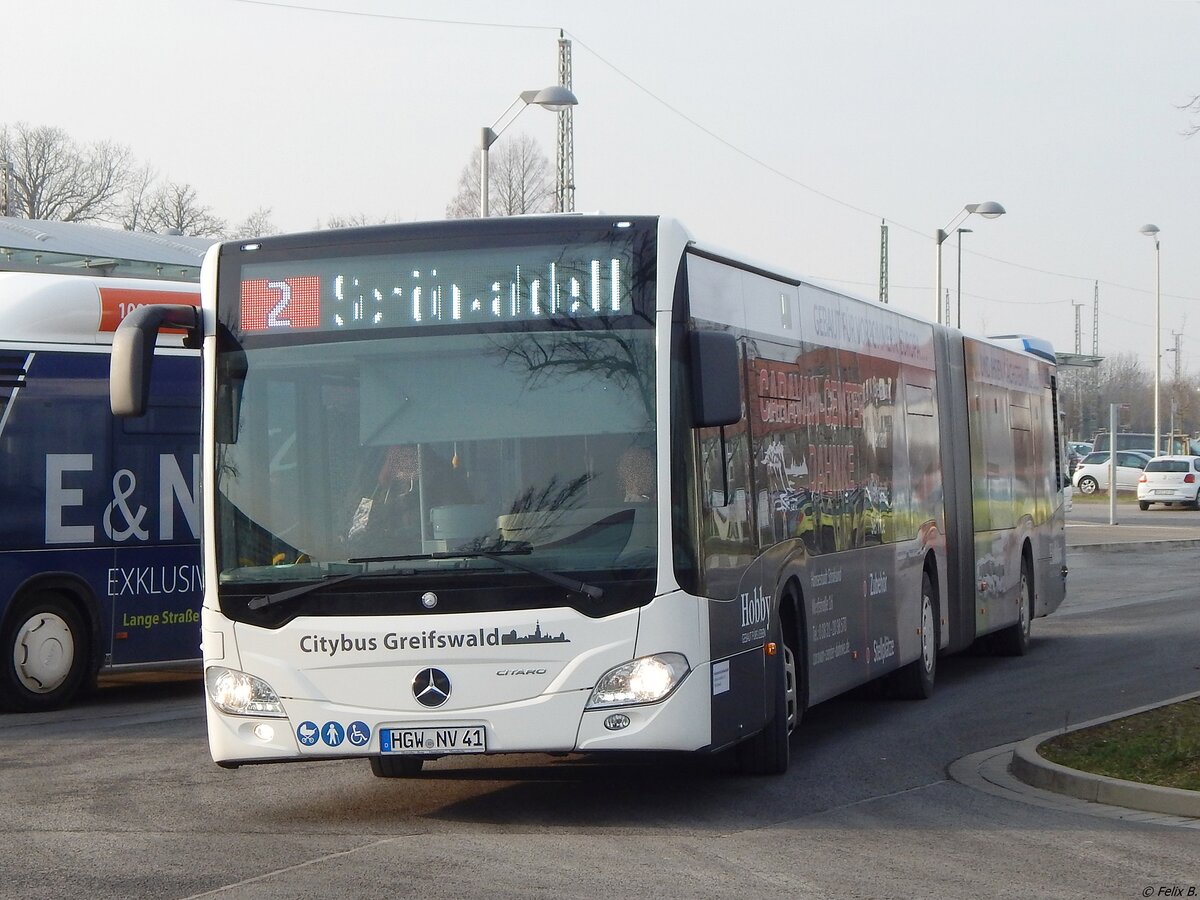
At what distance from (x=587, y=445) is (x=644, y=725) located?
1.33 meters

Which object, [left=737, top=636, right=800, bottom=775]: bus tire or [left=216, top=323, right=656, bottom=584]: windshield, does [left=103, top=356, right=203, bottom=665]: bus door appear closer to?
[left=216, top=323, right=656, bottom=584]: windshield

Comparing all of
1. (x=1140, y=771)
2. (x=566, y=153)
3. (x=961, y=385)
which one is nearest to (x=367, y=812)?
(x=1140, y=771)

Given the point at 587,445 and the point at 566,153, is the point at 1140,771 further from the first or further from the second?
the point at 566,153

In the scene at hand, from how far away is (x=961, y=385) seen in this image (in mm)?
16016

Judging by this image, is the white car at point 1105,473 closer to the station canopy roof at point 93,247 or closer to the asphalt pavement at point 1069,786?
the station canopy roof at point 93,247

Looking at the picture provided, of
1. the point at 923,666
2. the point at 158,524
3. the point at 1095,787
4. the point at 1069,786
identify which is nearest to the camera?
the point at 1095,787

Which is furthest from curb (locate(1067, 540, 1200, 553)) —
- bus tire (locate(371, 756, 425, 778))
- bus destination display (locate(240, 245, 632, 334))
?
bus destination display (locate(240, 245, 632, 334))

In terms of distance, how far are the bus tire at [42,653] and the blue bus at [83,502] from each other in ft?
0.04

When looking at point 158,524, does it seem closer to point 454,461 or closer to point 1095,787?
point 454,461

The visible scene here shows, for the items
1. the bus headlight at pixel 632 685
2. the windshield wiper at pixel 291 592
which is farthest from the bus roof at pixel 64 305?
the bus headlight at pixel 632 685

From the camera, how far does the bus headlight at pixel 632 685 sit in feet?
26.8

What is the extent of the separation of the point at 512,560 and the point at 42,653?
6835 millimetres

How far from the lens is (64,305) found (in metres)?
13.8

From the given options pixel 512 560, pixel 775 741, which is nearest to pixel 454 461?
pixel 512 560
